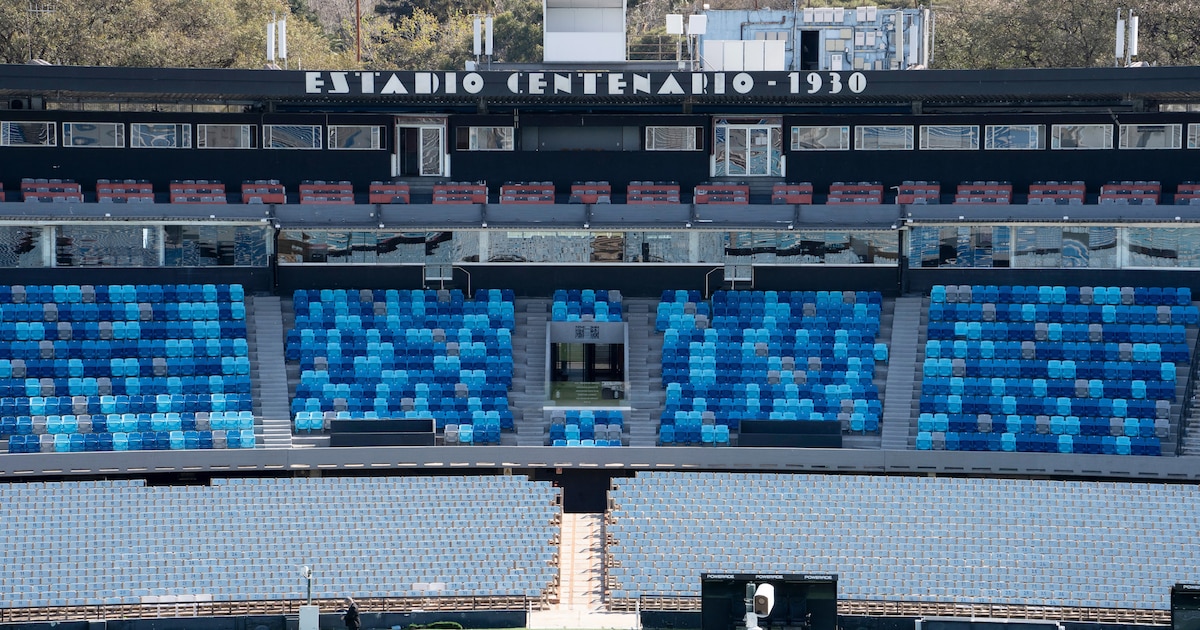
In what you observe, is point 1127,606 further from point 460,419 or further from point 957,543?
point 460,419

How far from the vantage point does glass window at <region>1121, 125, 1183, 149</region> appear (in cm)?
4734

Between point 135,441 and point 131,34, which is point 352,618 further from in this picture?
point 131,34

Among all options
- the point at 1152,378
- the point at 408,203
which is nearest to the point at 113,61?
the point at 408,203

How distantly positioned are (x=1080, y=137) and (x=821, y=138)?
727 centimetres

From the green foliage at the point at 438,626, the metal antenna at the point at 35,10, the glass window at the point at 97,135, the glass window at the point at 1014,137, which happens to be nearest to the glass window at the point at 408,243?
the glass window at the point at 97,135

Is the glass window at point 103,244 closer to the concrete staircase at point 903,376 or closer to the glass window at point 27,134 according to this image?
the glass window at point 27,134

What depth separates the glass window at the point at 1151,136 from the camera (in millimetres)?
47344

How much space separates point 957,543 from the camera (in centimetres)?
3653

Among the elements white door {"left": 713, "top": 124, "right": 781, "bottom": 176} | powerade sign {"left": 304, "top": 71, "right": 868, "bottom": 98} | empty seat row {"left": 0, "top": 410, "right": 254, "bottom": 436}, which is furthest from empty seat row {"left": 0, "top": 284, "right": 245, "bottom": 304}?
white door {"left": 713, "top": 124, "right": 781, "bottom": 176}

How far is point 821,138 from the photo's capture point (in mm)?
48344

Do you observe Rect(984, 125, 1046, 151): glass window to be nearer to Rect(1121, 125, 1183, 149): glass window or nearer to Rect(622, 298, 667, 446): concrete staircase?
Rect(1121, 125, 1183, 149): glass window

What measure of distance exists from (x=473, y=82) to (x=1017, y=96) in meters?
14.6

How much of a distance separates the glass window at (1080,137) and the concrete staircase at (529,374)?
15083 mm

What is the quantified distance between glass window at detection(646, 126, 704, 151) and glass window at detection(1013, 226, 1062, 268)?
9409 mm
